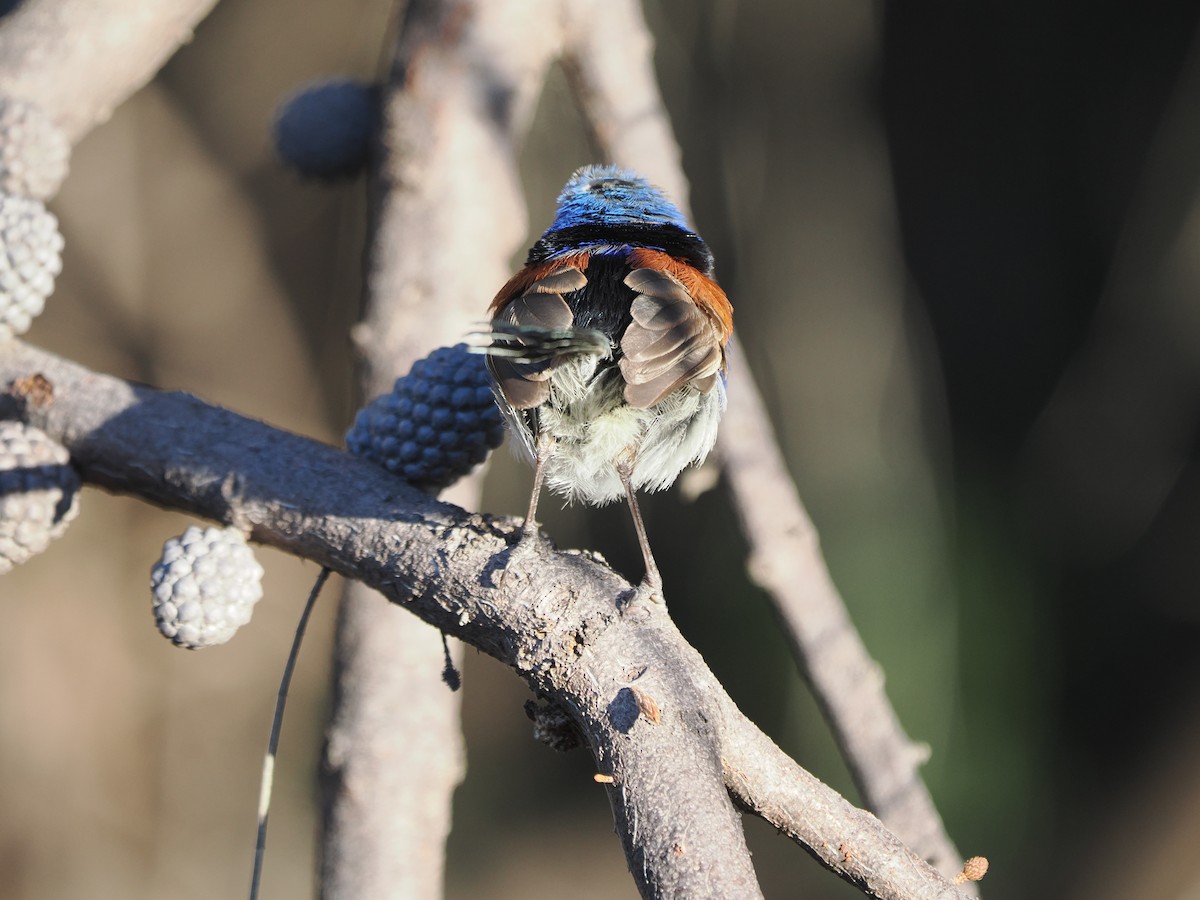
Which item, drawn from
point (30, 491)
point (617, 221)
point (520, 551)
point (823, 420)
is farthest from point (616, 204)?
point (823, 420)

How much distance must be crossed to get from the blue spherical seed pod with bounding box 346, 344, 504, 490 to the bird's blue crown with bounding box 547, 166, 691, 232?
17.2 inches

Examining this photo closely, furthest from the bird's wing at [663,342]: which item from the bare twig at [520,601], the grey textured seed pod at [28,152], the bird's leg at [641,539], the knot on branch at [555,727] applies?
the grey textured seed pod at [28,152]

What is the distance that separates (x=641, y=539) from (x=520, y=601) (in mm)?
315

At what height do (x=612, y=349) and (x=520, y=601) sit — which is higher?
(x=612, y=349)

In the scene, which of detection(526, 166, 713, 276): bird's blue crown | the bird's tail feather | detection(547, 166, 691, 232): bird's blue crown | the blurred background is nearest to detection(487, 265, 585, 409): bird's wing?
the bird's tail feather

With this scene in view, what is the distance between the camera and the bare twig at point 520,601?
89cm

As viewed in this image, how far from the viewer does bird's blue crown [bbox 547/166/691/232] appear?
179cm

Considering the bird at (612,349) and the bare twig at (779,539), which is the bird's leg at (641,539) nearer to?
the bird at (612,349)

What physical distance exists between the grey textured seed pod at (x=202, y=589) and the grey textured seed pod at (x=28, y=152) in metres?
0.69

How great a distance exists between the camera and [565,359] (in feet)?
4.59

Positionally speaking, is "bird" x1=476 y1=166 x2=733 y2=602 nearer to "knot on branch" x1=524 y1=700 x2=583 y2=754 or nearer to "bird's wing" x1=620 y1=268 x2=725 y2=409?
"bird's wing" x1=620 y1=268 x2=725 y2=409

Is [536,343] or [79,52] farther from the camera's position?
[79,52]

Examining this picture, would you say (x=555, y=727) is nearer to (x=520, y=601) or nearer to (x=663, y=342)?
(x=520, y=601)

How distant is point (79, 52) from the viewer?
1.73m
